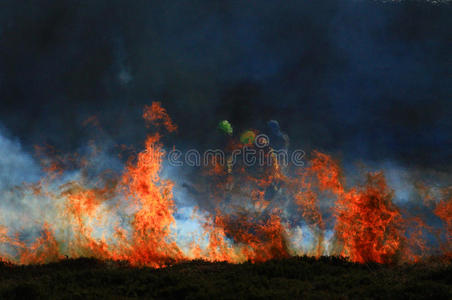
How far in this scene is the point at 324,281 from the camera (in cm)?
1792

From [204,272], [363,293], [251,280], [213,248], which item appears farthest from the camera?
[213,248]

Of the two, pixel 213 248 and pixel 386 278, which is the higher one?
pixel 213 248

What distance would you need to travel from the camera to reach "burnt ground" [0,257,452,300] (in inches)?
608

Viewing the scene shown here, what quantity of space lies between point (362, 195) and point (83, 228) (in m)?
18.1

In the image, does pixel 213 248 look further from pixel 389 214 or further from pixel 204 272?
pixel 389 214

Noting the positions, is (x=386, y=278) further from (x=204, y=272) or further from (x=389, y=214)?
(x=204, y=272)

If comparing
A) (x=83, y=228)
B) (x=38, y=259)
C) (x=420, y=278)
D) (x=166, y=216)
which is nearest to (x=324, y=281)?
(x=420, y=278)

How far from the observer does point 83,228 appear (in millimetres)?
26750

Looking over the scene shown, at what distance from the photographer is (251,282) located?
17438 mm

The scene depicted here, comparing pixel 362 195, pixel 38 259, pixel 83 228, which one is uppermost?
pixel 362 195

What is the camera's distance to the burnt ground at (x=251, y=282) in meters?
15.4

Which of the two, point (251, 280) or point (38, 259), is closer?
point (251, 280)

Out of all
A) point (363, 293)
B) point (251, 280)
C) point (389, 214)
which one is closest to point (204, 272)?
point (251, 280)

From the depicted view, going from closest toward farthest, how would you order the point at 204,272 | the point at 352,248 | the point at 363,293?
the point at 363,293 < the point at 204,272 < the point at 352,248
